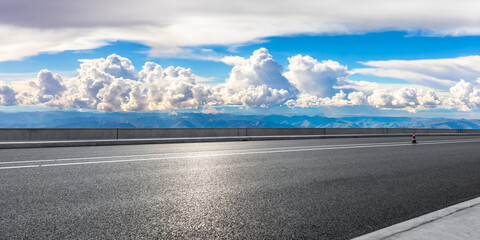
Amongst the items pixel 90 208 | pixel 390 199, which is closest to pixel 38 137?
pixel 90 208

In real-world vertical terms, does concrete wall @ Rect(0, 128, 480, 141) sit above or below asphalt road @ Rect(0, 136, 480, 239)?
above

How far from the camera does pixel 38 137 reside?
60.5 ft

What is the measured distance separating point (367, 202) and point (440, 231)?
181 cm

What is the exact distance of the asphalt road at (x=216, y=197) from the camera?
417 cm

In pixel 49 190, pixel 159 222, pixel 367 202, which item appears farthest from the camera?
pixel 49 190

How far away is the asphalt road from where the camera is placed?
417 centimetres

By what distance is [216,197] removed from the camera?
577 cm

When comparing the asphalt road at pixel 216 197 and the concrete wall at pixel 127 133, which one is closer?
the asphalt road at pixel 216 197

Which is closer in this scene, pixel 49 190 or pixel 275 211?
pixel 275 211

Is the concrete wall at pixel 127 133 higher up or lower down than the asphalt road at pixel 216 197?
higher up

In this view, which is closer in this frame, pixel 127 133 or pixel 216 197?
pixel 216 197

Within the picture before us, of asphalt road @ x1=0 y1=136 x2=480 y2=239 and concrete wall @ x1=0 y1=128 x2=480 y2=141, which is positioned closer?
asphalt road @ x1=0 y1=136 x2=480 y2=239

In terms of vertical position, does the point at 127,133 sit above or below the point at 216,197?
above

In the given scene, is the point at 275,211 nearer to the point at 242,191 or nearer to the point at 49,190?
the point at 242,191
